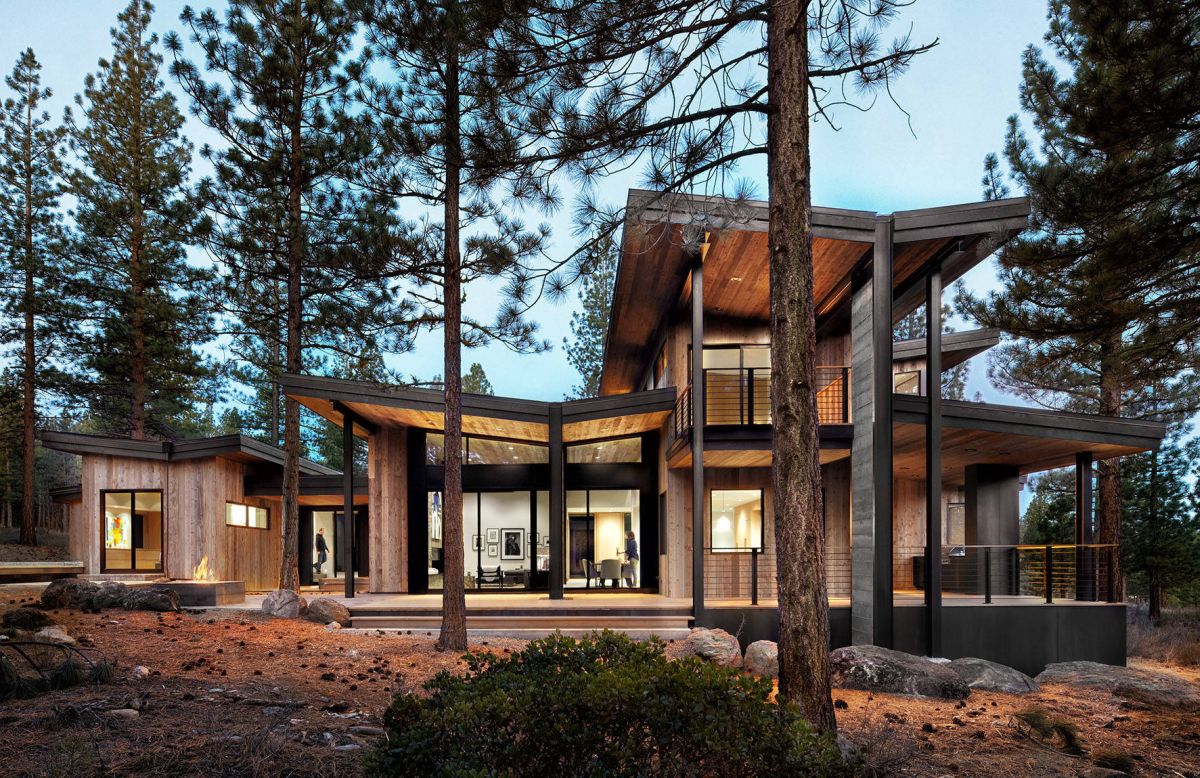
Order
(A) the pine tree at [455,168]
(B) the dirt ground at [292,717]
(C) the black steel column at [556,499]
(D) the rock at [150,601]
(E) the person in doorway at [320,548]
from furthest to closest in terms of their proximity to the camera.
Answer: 1. (E) the person in doorway at [320,548]
2. (C) the black steel column at [556,499]
3. (D) the rock at [150,601]
4. (A) the pine tree at [455,168]
5. (B) the dirt ground at [292,717]

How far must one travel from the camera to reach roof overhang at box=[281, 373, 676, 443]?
483 inches

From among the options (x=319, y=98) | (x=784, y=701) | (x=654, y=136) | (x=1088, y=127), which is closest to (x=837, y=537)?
(x=1088, y=127)

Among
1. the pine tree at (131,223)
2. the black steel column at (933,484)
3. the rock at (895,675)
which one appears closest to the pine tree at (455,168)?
the rock at (895,675)

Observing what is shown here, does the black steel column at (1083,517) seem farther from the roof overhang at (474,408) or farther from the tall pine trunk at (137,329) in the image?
the tall pine trunk at (137,329)

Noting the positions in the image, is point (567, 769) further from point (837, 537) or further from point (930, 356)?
point (837, 537)

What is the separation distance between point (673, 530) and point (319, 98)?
978 cm

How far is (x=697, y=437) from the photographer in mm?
11117

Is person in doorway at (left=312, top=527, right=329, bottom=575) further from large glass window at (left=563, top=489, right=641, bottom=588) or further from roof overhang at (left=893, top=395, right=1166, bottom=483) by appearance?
roof overhang at (left=893, top=395, right=1166, bottom=483)

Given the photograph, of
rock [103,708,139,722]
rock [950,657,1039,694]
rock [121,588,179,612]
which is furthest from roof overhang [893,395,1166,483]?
rock [121,588,179,612]

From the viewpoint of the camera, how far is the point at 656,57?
5582 millimetres

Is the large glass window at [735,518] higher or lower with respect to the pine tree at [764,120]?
lower

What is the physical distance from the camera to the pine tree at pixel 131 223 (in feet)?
62.4

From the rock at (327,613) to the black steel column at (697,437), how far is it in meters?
5.15

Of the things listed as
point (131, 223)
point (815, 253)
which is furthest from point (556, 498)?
point (131, 223)
